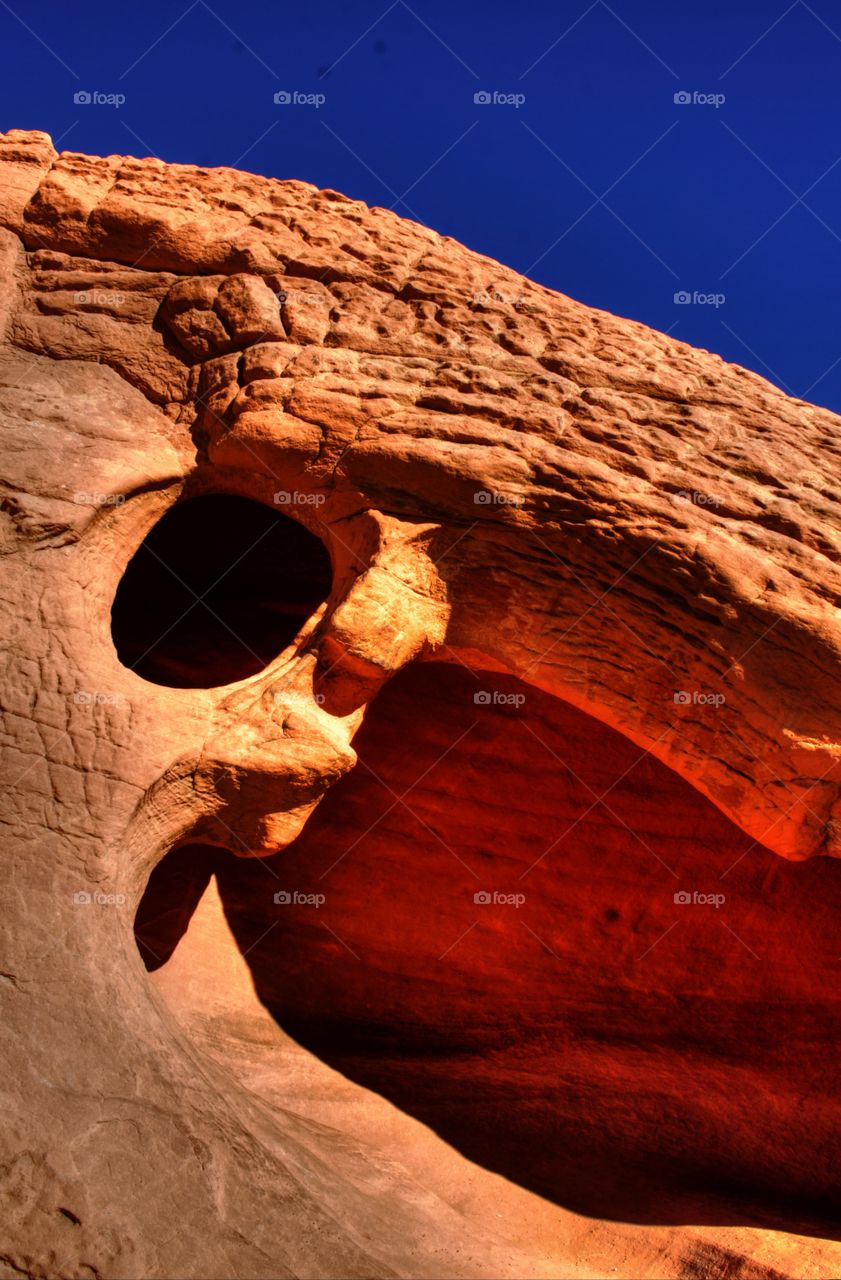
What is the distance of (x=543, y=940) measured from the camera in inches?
211

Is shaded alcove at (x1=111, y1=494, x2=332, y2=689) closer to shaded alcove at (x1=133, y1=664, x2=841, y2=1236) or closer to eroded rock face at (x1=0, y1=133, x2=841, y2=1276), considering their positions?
eroded rock face at (x1=0, y1=133, x2=841, y2=1276)

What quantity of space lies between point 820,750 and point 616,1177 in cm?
222

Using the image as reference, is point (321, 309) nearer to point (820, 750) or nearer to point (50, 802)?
point (50, 802)

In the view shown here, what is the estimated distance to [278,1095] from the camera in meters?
4.61

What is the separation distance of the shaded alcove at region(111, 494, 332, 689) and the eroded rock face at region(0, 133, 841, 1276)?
0.21 ft

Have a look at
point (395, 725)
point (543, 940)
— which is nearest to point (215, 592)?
point (395, 725)

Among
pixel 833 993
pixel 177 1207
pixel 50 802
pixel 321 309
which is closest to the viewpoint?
pixel 177 1207

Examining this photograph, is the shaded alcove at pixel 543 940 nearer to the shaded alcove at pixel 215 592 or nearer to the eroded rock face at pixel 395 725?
the eroded rock face at pixel 395 725

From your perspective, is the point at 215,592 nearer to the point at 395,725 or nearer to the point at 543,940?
the point at 395,725

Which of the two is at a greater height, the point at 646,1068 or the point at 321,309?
the point at 321,309

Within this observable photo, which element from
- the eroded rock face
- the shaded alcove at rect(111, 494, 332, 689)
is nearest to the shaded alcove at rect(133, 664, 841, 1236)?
the eroded rock face

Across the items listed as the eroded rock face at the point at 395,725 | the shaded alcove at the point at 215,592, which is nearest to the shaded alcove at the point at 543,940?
the eroded rock face at the point at 395,725

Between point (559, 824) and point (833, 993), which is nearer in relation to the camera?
point (833, 993)

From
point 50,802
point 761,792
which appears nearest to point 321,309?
point 50,802
